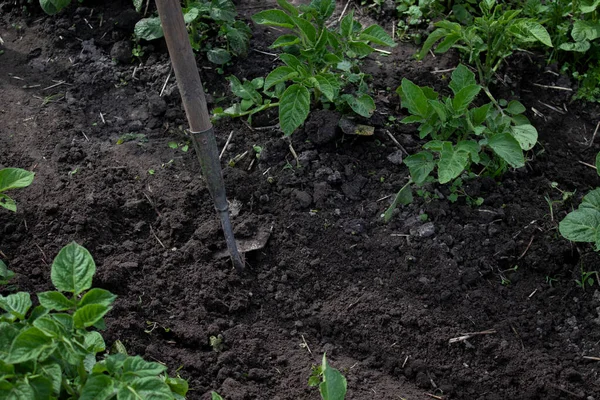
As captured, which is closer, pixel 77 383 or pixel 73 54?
pixel 77 383

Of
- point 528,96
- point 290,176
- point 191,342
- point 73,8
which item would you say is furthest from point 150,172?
point 528,96

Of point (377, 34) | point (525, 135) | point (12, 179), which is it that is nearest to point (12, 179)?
point (12, 179)

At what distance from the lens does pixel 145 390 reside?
5.65ft

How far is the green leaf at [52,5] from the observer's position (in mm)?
3332

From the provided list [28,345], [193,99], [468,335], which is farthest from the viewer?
[468,335]

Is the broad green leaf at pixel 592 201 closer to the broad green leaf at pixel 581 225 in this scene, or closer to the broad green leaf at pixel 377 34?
the broad green leaf at pixel 581 225

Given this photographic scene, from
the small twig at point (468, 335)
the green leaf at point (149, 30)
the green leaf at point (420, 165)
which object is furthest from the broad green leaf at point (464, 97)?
the green leaf at point (149, 30)

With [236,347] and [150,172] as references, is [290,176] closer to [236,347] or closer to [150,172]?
[150,172]

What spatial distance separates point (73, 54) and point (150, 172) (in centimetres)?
95

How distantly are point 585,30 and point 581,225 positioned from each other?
3.97ft

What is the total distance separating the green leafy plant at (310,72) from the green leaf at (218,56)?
7.4 inches

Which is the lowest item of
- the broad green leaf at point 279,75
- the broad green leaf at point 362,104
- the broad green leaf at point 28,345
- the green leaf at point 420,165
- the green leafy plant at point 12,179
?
the green leaf at point 420,165

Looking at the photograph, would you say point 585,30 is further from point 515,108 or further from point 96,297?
point 96,297

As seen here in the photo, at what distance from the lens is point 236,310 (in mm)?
2535
